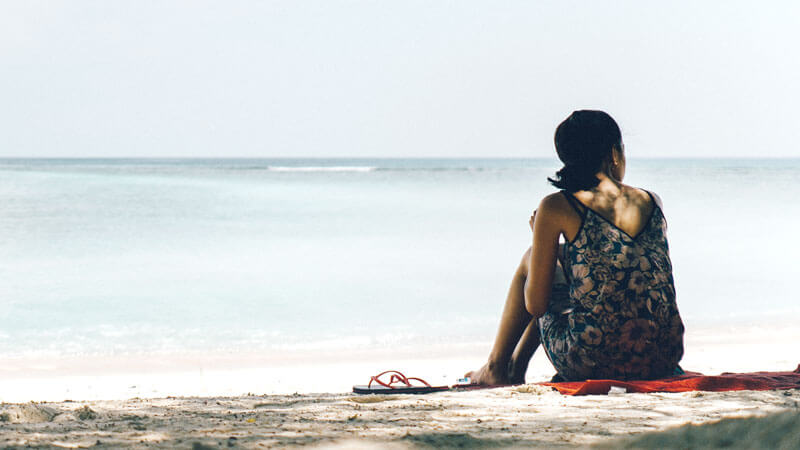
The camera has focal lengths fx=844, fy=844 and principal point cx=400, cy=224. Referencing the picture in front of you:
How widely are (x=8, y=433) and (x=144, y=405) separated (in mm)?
748

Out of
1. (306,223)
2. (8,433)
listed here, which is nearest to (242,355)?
(8,433)

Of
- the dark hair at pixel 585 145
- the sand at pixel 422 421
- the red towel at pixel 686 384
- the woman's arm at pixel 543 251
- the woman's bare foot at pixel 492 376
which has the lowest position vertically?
the sand at pixel 422 421

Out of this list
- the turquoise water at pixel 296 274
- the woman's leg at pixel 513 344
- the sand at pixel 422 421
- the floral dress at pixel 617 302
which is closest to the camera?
the sand at pixel 422 421

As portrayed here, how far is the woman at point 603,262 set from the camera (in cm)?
269

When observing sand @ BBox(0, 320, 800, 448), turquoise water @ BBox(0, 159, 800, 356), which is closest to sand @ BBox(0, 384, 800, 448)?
sand @ BBox(0, 320, 800, 448)

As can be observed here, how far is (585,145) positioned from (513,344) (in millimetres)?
786

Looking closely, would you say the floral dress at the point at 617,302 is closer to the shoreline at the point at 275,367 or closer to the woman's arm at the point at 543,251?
the woman's arm at the point at 543,251

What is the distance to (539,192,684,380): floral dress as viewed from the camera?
2.68 m

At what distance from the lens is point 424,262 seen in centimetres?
978

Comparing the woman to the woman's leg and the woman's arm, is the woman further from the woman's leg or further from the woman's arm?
the woman's leg

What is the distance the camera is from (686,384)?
274 centimetres

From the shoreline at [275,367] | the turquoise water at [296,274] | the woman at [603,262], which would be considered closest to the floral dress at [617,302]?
the woman at [603,262]

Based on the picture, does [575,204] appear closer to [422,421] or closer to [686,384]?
[686,384]

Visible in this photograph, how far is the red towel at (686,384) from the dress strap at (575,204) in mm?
548
